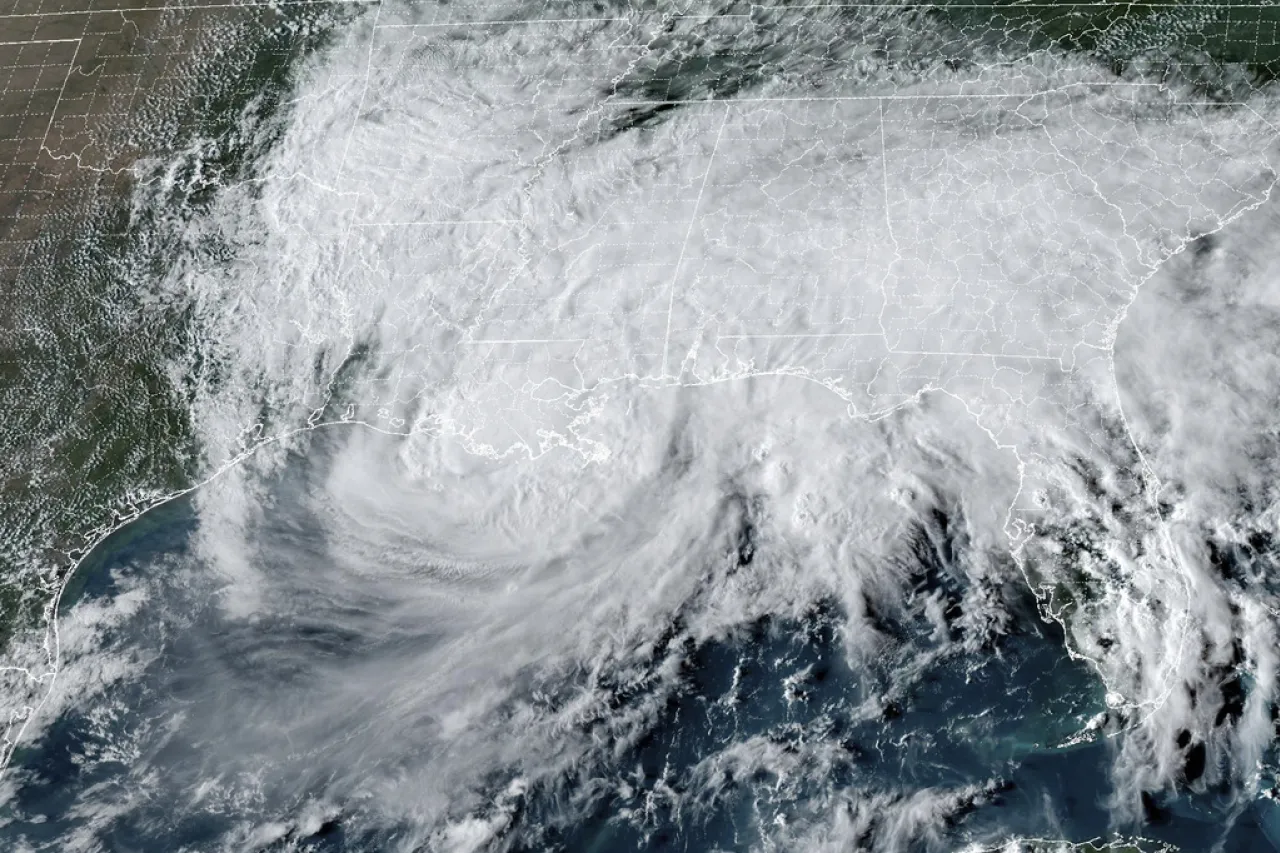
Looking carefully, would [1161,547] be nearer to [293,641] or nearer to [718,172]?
[718,172]
